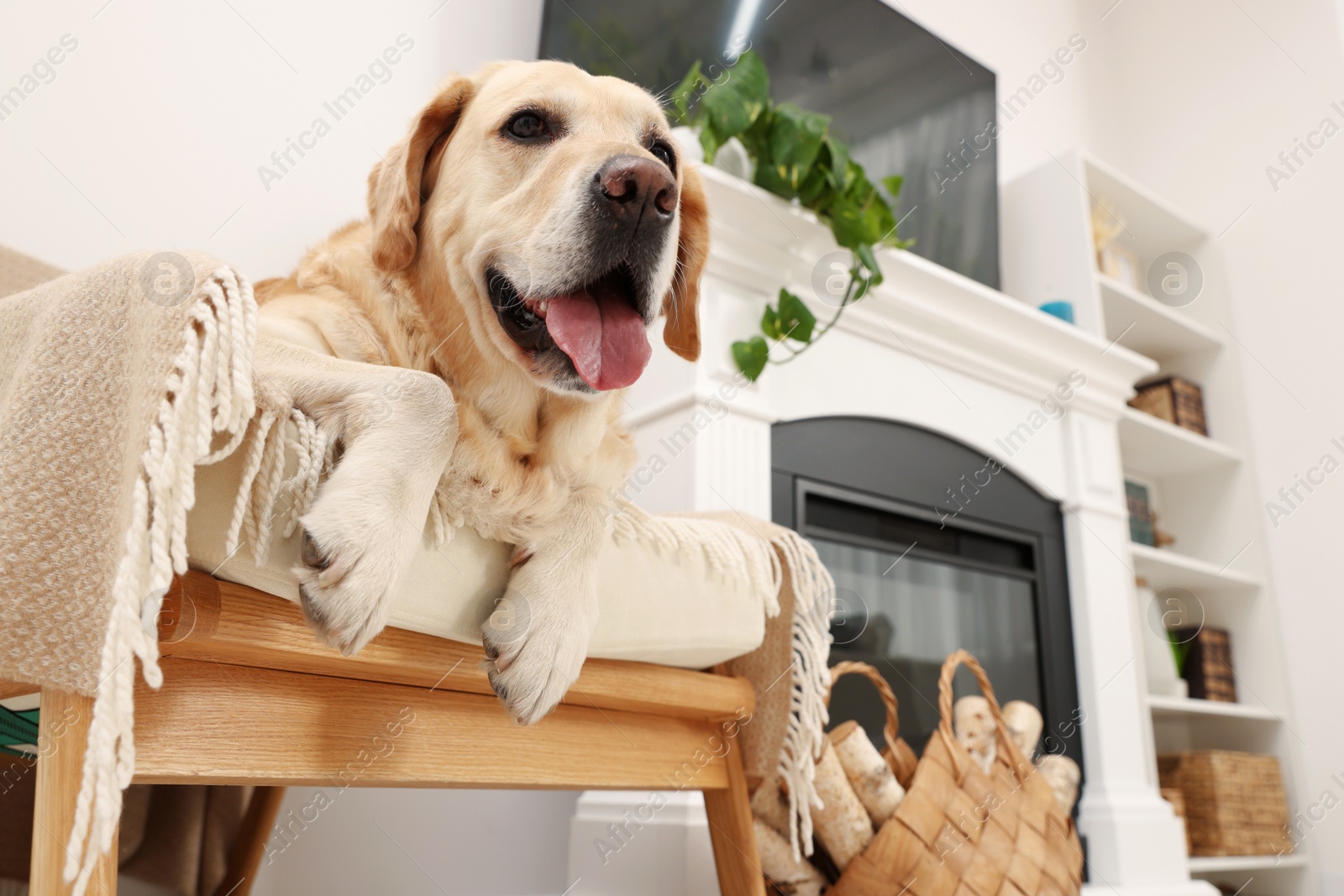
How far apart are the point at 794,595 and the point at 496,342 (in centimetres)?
48

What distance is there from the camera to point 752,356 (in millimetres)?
1745

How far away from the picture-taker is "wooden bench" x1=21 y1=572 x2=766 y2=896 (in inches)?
22.8

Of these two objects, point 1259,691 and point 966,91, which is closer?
point 966,91

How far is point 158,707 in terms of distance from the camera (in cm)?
59

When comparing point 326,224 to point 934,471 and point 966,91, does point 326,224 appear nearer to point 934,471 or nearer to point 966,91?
point 934,471

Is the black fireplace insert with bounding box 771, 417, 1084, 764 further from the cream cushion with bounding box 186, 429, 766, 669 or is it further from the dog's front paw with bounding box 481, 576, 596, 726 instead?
the dog's front paw with bounding box 481, 576, 596, 726

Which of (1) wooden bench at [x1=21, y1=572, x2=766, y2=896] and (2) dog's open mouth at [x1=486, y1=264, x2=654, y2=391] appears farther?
(2) dog's open mouth at [x1=486, y1=264, x2=654, y2=391]

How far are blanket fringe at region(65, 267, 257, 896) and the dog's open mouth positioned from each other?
0.30m

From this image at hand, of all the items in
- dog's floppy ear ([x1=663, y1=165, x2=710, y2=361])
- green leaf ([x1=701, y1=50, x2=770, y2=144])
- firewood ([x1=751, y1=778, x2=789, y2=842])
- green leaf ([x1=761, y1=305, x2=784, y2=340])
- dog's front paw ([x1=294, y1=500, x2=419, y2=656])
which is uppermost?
green leaf ([x1=701, y1=50, x2=770, y2=144])

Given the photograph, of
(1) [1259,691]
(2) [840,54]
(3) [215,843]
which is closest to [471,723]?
(3) [215,843]

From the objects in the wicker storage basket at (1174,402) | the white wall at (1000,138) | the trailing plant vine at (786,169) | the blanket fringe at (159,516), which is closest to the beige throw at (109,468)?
the blanket fringe at (159,516)

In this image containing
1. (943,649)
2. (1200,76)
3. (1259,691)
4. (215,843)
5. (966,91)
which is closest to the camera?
(215,843)

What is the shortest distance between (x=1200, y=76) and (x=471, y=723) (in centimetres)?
412

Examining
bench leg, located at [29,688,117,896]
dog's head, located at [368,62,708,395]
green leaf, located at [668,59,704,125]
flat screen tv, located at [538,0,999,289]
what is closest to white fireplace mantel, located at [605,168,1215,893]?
green leaf, located at [668,59,704,125]
